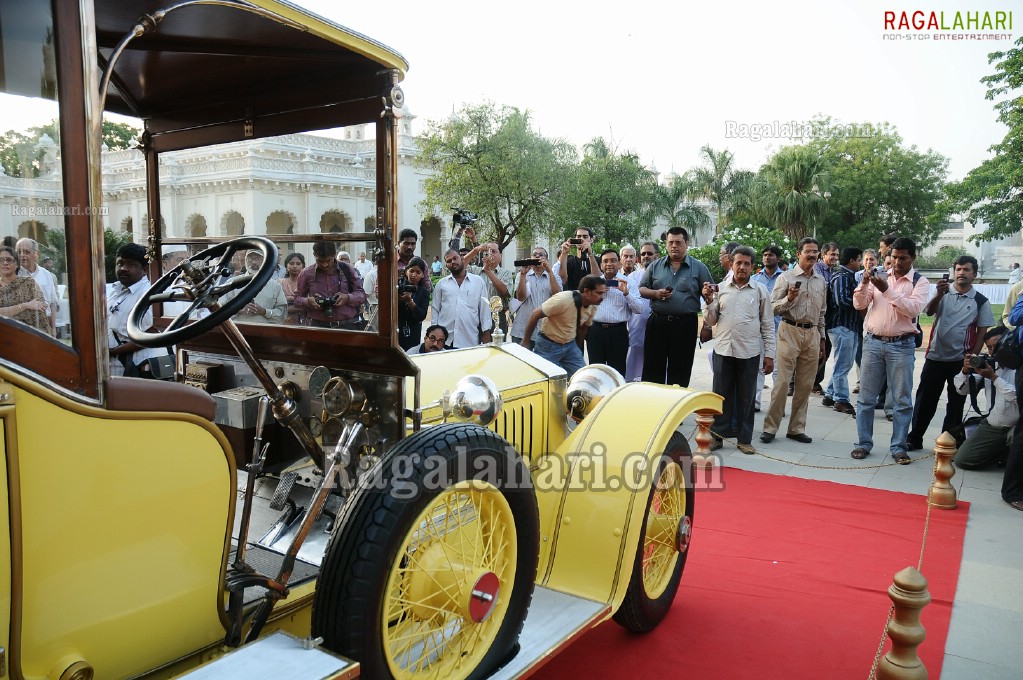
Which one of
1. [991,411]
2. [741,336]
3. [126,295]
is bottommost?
[991,411]

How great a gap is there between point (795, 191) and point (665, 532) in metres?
38.1

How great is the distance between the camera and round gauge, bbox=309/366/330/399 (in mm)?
2533

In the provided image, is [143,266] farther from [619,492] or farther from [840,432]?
[840,432]

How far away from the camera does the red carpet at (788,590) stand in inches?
116

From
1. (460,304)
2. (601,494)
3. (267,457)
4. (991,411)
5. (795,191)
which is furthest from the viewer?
(795,191)

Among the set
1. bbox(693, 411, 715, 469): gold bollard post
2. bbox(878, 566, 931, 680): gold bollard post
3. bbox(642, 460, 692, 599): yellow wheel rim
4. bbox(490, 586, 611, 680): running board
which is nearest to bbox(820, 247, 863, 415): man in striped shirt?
bbox(693, 411, 715, 469): gold bollard post

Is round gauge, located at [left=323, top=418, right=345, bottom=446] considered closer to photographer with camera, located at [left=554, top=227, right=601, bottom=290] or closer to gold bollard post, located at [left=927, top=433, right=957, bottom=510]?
gold bollard post, located at [left=927, top=433, right=957, bottom=510]

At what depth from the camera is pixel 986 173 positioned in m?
25.8

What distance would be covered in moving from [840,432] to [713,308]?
1990 mm

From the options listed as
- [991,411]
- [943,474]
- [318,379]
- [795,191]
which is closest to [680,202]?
[795,191]

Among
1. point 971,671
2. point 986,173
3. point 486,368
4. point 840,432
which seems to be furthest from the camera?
point 986,173

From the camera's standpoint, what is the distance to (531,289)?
771 centimetres

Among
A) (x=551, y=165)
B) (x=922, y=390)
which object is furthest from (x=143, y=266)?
(x=551, y=165)

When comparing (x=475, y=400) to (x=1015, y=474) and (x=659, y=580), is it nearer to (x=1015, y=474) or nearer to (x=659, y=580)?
(x=659, y=580)
